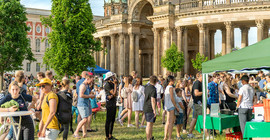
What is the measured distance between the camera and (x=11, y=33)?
2834cm

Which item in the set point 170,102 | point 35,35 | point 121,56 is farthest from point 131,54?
point 35,35

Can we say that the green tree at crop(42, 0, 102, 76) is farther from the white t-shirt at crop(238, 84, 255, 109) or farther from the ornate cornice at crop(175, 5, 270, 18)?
the white t-shirt at crop(238, 84, 255, 109)

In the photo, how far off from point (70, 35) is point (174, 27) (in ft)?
55.2

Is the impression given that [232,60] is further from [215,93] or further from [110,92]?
[110,92]

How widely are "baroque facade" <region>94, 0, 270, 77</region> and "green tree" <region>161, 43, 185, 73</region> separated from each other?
6.51 ft

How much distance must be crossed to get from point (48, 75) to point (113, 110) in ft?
7.69

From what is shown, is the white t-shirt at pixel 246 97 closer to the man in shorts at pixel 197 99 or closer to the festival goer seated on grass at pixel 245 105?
the festival goer seated on grass at pixel 245 105

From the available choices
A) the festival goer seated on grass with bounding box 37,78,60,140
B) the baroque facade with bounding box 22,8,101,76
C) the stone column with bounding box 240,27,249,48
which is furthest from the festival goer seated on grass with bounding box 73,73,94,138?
the baroque facade with bounding box 22,8,101,76

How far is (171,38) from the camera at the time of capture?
3662 cm

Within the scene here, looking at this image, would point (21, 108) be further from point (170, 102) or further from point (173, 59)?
point (173, 59)

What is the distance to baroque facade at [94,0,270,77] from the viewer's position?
31656 millimetres

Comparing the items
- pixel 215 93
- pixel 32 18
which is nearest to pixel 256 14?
pixel 215 93

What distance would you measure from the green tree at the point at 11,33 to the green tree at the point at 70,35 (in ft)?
20.3

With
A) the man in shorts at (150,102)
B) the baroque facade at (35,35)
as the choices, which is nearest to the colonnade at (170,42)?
the man in shorts at (150,102)
